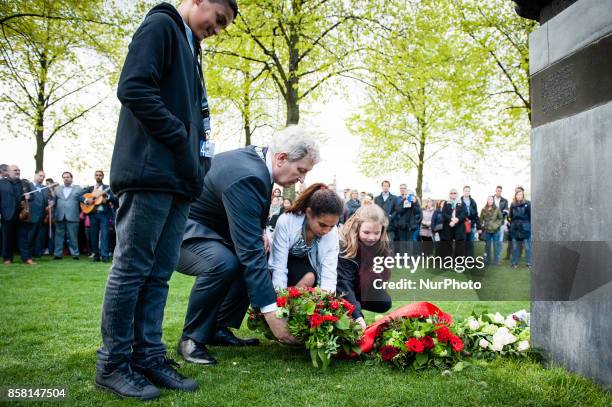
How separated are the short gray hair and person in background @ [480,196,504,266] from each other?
11.1m

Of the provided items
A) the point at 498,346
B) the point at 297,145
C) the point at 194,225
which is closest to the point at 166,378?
the point at 194,225

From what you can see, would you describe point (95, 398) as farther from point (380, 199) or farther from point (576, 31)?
point (380, 199)

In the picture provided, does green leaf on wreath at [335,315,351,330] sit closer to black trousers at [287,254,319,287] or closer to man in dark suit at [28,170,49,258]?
black trousers at [287,254,319,287]

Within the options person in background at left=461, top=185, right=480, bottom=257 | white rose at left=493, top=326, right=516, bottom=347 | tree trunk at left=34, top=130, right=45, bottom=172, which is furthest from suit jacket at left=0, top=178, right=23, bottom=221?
white rose at left=493, top=326, right=516, bottom=347

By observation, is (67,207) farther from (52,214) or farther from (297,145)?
(297,145)

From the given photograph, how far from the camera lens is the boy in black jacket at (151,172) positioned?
261cm

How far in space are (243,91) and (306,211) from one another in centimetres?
1193

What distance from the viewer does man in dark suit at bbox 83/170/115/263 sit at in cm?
A: 1242

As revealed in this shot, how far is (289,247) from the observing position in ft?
13.3

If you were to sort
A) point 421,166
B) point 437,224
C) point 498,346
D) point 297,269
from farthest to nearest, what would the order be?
point 421,166
point 437,224
point 297,269
point 498,346

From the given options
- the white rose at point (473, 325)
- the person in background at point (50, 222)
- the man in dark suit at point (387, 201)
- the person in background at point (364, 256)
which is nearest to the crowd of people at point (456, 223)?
the man in dark suit at point (387, 201)

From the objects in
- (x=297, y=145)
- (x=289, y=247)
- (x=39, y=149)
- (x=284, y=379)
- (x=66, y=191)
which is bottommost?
(x=284, y=379)

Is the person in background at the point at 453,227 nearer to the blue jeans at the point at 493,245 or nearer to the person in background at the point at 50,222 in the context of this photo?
the blue jeans at the point at 493,245

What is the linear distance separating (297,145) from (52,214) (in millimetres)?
11515
